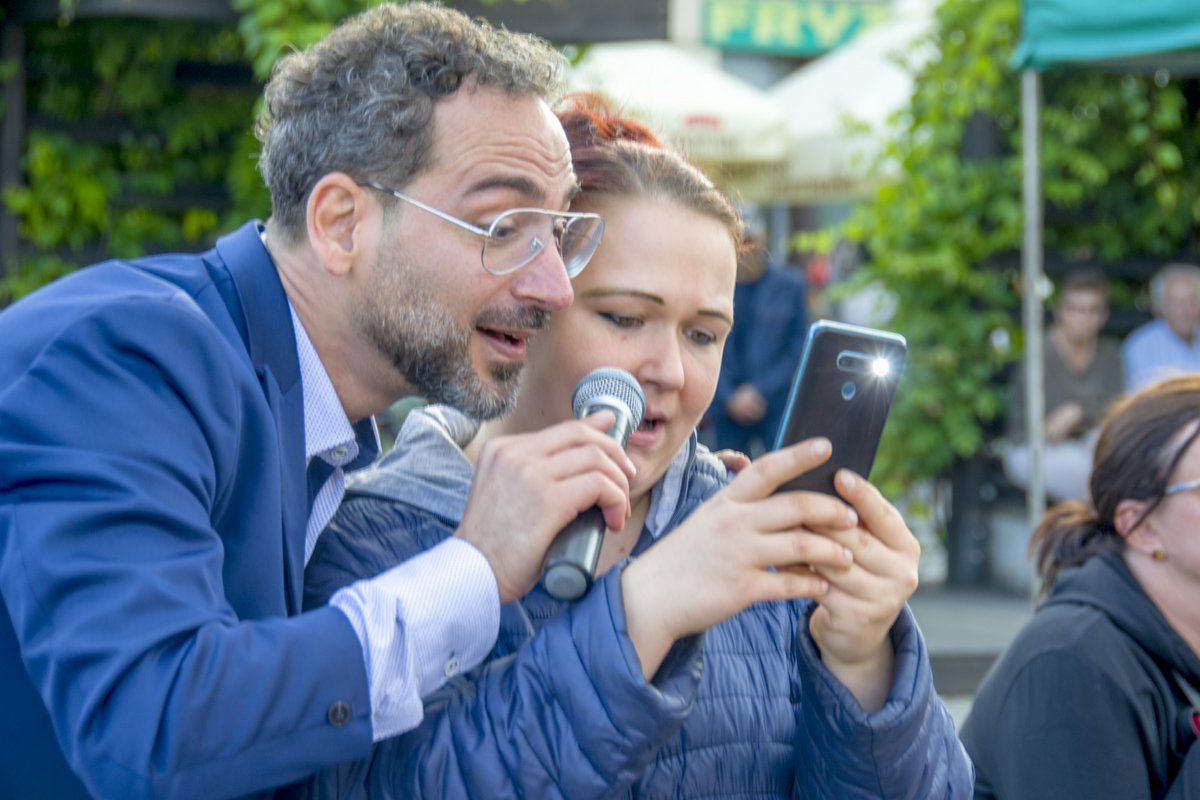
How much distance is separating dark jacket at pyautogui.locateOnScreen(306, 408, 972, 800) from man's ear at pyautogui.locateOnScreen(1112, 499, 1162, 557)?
1.25 metres

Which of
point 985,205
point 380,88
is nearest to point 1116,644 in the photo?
point 380,88

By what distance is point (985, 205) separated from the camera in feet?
29.1

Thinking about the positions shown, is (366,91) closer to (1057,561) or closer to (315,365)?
(315,365)

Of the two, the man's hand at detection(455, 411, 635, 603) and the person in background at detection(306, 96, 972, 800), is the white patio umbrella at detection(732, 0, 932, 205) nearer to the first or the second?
the person in background at detection(306, 96, 972, 800)

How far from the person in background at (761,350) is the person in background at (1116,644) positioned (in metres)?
5.04

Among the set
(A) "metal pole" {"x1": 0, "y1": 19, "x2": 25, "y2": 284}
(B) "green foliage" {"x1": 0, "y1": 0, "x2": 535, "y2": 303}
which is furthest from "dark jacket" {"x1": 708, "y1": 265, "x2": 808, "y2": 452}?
(A) "metal pole" {"x1": 0, "y1": 19, "x2": 25, "y2": 284}

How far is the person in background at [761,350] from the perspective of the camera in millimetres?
8336

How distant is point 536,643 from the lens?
1685 millimetres

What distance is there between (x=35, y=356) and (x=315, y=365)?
450 mm

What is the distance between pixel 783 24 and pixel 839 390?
50.2ft

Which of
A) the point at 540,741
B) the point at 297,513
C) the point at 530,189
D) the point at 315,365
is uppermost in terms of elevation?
the point at 530,189

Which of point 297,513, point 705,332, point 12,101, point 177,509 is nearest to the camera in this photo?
point 177,509

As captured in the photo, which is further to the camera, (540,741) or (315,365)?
(315,365)

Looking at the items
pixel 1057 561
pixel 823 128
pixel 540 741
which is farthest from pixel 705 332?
pixel 823 128
